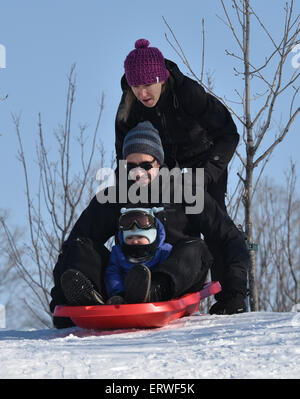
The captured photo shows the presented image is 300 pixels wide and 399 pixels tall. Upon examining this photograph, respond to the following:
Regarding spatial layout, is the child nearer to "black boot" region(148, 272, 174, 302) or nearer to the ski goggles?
the ski goggles

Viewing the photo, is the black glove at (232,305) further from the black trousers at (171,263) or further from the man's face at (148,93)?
the man's face at (148,93)

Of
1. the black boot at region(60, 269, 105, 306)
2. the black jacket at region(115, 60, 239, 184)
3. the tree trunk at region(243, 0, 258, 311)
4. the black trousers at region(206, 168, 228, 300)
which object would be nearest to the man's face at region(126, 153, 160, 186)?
the black jacket at region(115, 60, 239, 184)

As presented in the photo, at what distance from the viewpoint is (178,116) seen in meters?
3.62

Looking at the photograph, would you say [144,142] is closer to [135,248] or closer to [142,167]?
[142,167]

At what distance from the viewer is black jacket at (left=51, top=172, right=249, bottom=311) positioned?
10.7ft

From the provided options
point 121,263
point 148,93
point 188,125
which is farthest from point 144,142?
point 121,263

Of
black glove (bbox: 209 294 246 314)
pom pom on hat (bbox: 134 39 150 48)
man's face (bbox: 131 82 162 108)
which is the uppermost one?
pom pom on hat (bbox: 134 39 150 48)

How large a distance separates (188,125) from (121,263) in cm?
106

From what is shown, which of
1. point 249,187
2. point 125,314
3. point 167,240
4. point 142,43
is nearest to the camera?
point 125,314

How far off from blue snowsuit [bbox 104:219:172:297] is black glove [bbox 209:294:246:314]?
1.66 feet

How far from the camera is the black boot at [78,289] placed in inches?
109

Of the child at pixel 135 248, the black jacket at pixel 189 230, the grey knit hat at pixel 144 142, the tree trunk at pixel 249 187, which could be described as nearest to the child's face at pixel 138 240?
the child at pixel 135 248
